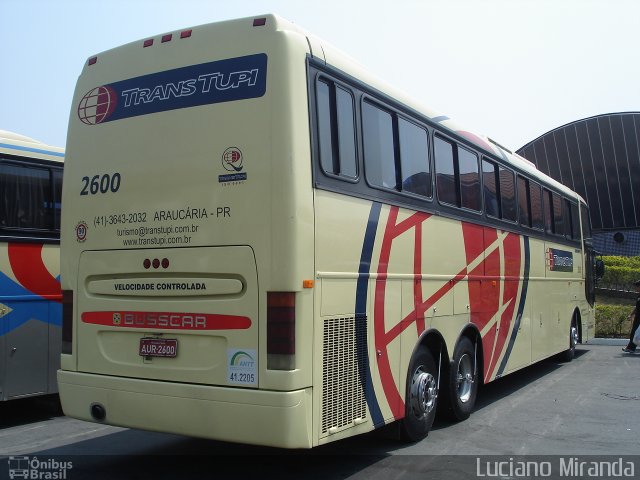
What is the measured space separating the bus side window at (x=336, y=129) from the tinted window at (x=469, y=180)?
2.67 metres

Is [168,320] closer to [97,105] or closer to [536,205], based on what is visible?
[97,105]

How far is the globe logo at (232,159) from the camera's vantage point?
5000 millimetres

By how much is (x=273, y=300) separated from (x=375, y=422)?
1613mm

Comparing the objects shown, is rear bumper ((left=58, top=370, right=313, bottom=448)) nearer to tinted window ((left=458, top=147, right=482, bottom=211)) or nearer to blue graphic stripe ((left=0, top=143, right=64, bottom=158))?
blue graphic stripe ((left=0, top=143, right=64, bottom=158))

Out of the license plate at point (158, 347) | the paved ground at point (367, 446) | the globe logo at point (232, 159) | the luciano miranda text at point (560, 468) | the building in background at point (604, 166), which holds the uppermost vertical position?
the building in background at point (604, 166)

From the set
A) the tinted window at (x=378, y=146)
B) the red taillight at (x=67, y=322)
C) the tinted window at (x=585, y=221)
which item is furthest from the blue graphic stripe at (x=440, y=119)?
the tinted window at (x=585, y=221)

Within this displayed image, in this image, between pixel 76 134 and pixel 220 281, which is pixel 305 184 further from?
pixel 76 134

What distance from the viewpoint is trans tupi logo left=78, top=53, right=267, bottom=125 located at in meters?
5.07

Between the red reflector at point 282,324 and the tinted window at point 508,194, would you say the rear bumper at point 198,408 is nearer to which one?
the red reflector at point 282,324

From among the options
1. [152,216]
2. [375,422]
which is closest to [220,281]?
[152,216]

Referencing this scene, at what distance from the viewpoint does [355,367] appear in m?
5.36

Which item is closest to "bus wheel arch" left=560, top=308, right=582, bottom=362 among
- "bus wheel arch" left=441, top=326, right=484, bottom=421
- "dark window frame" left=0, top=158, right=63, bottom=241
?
"bus wheel arch" left=441, top=326, right=484, bottom=421

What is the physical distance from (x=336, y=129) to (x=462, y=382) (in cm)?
389

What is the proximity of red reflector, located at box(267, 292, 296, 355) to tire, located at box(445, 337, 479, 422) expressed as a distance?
309 centimetres
